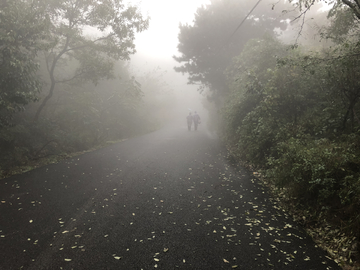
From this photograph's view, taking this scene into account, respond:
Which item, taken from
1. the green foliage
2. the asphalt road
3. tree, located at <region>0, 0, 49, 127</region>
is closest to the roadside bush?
the green foliage

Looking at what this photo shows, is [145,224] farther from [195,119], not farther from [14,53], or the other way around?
[195,119]

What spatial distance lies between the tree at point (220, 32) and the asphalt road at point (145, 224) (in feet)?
53.7

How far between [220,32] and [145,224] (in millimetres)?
19325

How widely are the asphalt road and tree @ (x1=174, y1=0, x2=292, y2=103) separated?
Answer: 16.4 metres

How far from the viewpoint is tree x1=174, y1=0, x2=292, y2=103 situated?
18909 mm

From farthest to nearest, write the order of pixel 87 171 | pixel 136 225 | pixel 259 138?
pixel 259 138 < pixel 87 171 < pixel 136 225

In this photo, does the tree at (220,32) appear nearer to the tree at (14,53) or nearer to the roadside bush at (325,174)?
the tree at (14,53)

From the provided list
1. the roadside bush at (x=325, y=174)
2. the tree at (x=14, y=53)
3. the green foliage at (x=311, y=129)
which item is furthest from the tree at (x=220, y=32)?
the roadside bush at (x=325, y=174)

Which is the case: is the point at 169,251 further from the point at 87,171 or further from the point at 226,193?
the point at 87,171

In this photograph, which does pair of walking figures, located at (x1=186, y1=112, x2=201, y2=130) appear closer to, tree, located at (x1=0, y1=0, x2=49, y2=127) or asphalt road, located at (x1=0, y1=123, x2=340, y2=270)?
asphalt road, located at (x1=0, y1=123, x2=340, y2=270)

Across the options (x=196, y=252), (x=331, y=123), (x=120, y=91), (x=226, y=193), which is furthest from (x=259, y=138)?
Answer: (x=120, y=91)

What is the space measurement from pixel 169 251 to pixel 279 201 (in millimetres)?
3032

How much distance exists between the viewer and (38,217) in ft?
13.5

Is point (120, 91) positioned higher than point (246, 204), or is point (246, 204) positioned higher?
point (120, 91)
